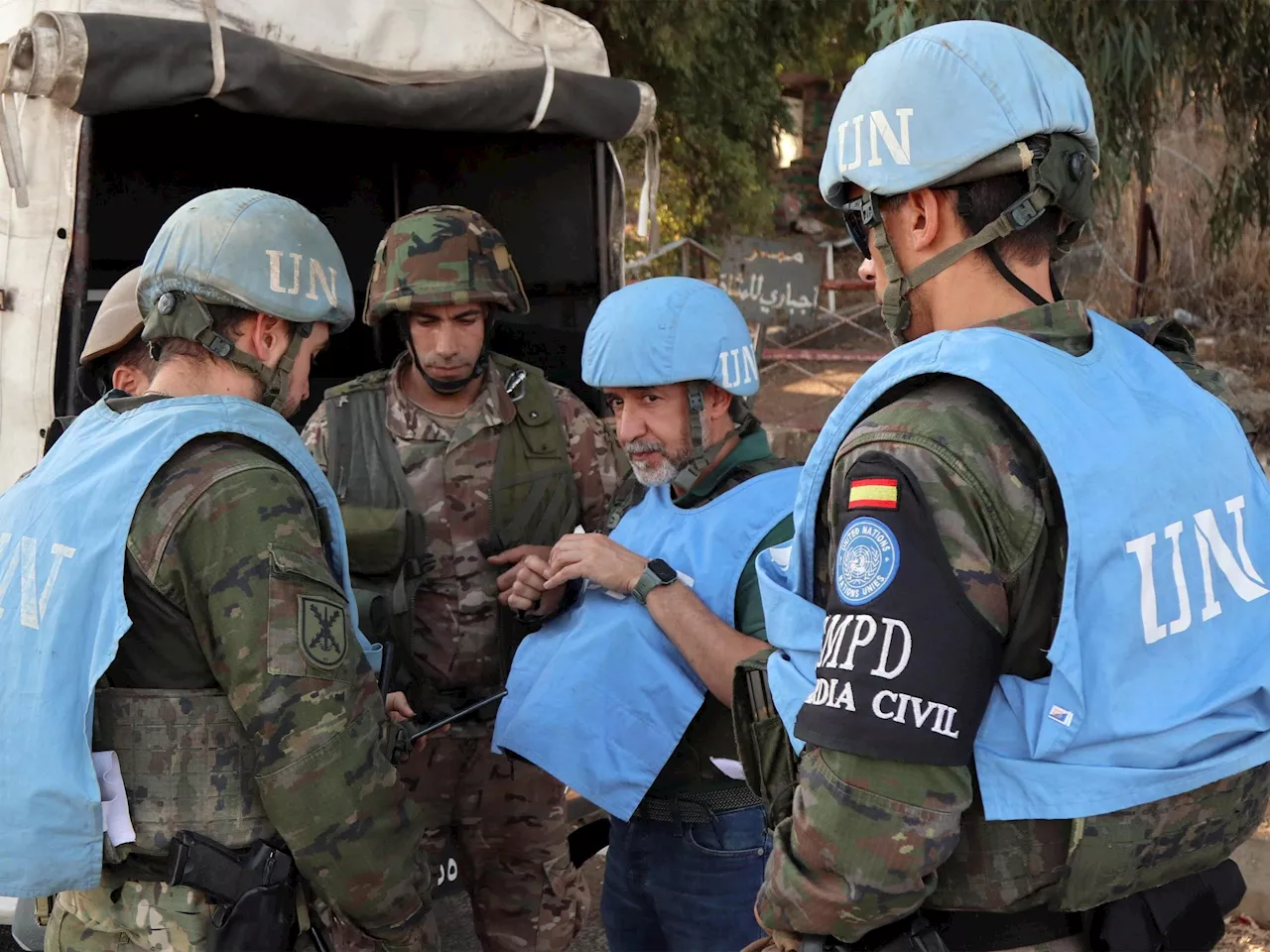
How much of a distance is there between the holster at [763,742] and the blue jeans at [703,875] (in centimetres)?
80

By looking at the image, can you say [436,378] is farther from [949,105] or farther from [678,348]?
[949,105]

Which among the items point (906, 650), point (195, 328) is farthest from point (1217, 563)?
point (195, 328)

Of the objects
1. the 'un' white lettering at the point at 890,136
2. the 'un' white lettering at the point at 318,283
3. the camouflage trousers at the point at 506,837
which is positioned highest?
the 'un' white lettering at the point at 890,136

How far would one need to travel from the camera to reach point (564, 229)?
503 cm

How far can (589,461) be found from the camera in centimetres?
352

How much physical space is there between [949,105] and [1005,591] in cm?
61

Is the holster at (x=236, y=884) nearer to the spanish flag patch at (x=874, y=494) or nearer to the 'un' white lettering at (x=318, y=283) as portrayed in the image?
the 'un' white lettering at (x=318, y=283)

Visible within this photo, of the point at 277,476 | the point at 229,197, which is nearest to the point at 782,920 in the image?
the point at 277,476

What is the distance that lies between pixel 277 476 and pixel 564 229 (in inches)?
125

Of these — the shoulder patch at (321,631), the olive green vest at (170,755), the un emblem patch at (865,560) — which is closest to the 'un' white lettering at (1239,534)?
the un emblem patch at (865,560)

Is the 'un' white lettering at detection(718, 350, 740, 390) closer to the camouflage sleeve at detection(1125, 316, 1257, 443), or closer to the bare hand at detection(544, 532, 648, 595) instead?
the bare hand at detection(544, 532, 648, 595)

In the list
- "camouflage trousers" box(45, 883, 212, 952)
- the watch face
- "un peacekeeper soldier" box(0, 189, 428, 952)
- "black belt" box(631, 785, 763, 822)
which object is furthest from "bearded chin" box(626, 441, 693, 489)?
"camouflage trousers" box(45, 883, 212, 952)

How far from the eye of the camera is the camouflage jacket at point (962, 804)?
143cm

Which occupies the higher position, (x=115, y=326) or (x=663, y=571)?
(x=115, y=326)
